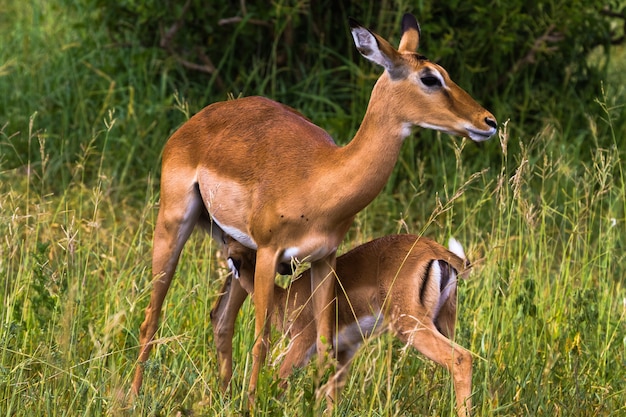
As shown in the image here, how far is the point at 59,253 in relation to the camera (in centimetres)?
608

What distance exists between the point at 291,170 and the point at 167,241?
0.68m

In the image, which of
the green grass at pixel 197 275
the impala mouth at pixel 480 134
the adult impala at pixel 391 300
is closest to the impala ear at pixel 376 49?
the impala mouth at pixel 480 134

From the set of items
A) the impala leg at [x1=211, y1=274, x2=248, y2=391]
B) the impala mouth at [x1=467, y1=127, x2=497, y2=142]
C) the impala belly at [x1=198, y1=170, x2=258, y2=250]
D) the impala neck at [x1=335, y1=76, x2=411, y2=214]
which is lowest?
the impala leg at [x1=211, y1=274, x2=248, y2=391]

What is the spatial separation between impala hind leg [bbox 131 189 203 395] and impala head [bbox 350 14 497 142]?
97 cm

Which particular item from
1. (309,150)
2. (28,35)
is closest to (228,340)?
(309,150)

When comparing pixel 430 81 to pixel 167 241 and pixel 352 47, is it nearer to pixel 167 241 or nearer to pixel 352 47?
pixel 167 241

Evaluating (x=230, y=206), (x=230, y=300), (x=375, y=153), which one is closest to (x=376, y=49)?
(x=375, y=153)

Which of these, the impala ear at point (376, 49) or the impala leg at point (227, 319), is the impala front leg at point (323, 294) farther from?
the impala ear at point (376, 49)

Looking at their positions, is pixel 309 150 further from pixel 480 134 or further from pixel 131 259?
pixel 131 259

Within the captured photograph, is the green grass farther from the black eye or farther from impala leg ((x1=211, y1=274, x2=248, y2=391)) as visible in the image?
the black eye

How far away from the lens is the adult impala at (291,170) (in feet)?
13.9

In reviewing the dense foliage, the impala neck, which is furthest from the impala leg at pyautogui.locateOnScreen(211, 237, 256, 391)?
the dense foliage

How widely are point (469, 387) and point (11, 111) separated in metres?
4.36

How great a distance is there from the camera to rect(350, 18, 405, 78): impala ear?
13.6 ft
